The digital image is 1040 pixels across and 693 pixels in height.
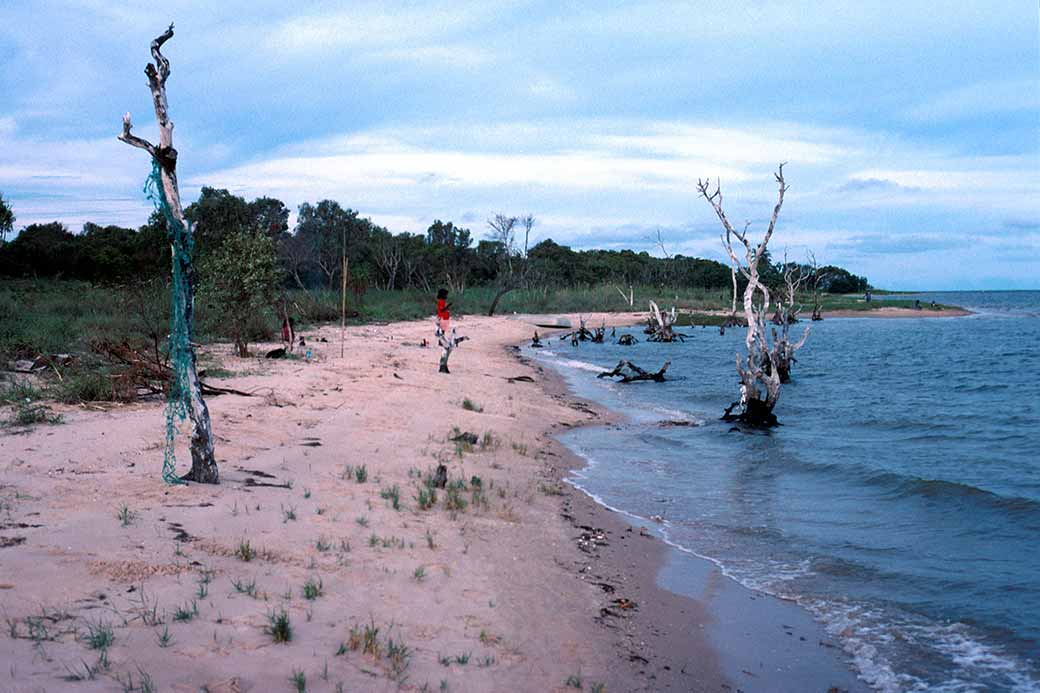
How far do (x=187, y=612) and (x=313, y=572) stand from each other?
3.79 ft

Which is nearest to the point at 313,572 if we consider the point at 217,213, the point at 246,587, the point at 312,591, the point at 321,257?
the point at 312,591

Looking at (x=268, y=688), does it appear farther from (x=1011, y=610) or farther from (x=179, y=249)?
(x=1011, y=610)

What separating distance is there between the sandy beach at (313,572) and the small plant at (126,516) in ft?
0.11

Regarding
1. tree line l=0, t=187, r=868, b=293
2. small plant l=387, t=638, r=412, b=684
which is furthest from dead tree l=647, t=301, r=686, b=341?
small plant l=387, t=638, r=412, b=684

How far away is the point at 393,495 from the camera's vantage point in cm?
809

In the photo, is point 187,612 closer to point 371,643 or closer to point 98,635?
point 98,635

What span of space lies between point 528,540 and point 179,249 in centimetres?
410

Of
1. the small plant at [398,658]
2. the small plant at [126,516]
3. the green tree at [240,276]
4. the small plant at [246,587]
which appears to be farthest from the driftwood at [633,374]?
the small plant at [398,658]

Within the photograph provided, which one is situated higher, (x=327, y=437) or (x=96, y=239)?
(x=96, y=239)

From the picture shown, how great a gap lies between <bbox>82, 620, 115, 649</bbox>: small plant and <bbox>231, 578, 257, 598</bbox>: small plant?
35.0 inches

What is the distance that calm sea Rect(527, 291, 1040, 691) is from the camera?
251 inches

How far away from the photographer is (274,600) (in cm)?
520

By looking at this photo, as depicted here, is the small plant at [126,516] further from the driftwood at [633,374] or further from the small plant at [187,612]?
the driftwood at [633,374]

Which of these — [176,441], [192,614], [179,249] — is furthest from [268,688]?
[176,441]
